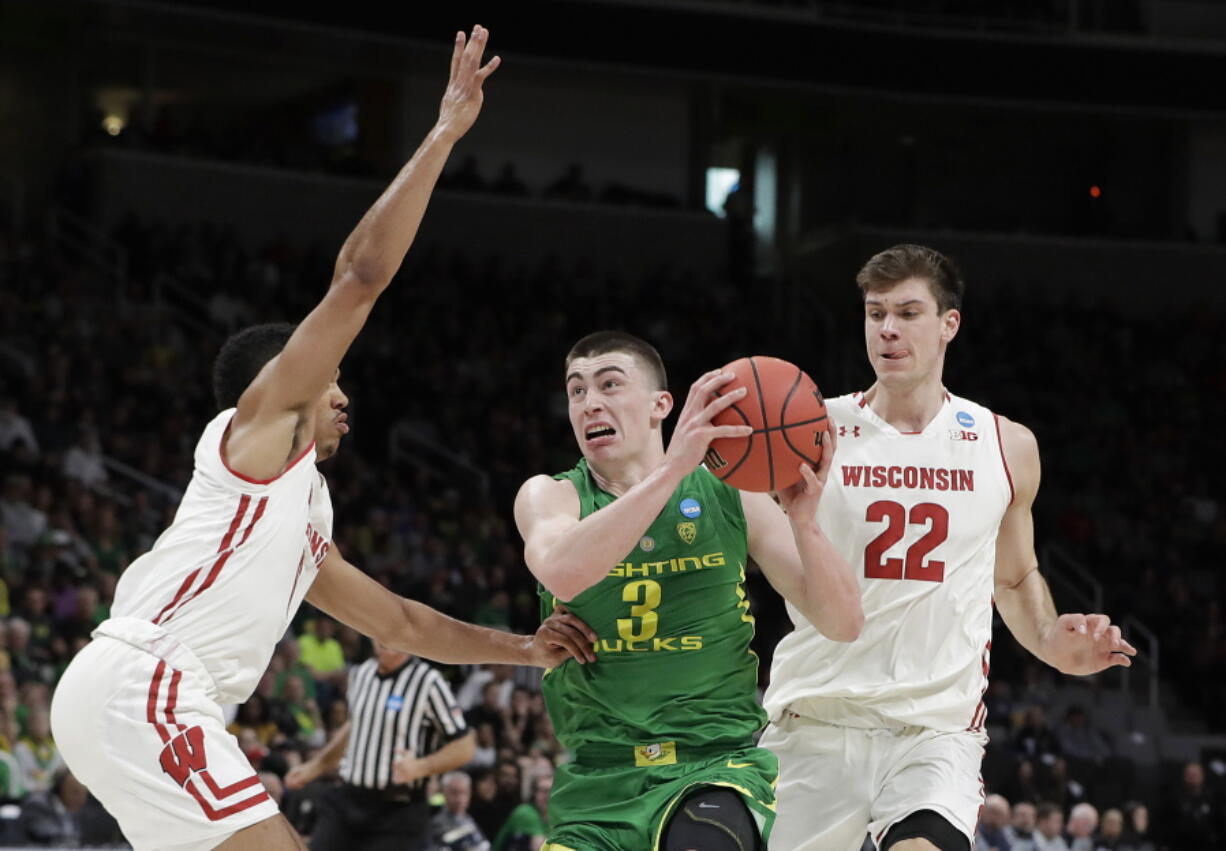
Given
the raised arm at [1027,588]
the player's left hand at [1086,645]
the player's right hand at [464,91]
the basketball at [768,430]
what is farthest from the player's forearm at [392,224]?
the player's left hand at [1086,645]

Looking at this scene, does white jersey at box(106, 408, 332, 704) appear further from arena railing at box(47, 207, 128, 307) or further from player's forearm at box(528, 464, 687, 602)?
arena railing at box(47, 207, 128, 307)

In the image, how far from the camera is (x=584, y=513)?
5117 mm

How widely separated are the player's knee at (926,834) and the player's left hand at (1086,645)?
0.73 m

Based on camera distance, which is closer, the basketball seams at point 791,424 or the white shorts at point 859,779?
the basketball seams at point 791,424

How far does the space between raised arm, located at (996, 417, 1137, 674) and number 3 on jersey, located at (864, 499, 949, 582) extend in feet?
1.10

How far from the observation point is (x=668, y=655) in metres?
4.97

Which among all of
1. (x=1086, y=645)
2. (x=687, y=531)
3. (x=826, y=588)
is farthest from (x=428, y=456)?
(x=826, y=588)

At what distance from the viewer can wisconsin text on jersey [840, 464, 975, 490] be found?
564 cm

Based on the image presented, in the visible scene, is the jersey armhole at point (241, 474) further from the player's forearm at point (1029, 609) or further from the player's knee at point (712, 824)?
the player's forearm at point (1029, 609)

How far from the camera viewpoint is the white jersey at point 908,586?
5.48 meters

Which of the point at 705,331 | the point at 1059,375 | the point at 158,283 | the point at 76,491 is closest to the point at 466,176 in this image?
the point at 705,331

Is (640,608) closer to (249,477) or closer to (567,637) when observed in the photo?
(567,637)

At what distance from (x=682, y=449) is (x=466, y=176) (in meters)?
20.8

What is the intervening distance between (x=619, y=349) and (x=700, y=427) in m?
0.61
